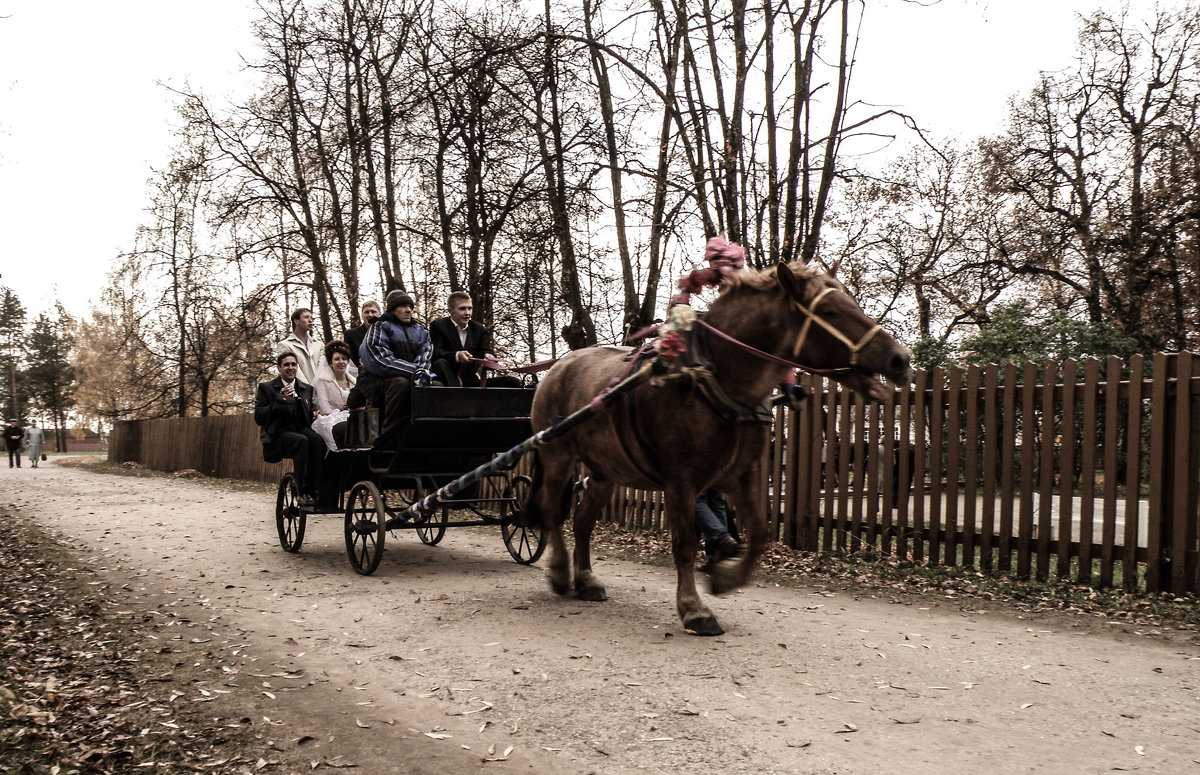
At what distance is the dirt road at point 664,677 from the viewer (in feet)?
11.7

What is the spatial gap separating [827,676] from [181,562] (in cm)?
639

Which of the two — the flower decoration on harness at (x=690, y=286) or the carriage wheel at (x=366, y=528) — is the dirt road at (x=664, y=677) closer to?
the carriage wheel at (x=366, y=528)

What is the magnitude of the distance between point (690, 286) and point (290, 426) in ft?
16.2

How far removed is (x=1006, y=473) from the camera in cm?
719

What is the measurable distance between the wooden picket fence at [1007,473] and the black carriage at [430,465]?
259 cm

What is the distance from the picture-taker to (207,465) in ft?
86.0

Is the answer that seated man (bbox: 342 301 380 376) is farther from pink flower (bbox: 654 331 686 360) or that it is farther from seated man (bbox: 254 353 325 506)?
pink flower (bbox: 654 331 686 360)

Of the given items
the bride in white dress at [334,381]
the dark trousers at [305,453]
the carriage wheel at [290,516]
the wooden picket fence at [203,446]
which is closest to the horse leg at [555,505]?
the dark trousers at [305,453]

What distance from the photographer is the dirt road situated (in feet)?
11.7

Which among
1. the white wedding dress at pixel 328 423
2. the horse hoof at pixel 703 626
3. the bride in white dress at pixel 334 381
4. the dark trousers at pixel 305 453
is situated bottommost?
the horse hoof at pixel 703 626

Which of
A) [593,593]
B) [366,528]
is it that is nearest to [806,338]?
[593,593]

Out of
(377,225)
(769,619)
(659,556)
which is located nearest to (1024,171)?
(377,225)

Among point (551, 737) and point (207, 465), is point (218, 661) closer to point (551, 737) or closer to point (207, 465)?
point (551, 737)

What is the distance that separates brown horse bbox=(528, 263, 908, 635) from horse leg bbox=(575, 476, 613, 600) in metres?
0.35
